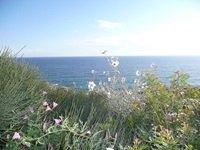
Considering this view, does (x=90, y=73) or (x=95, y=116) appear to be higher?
(x=95, y=116)

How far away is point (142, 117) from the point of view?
12.7 ft

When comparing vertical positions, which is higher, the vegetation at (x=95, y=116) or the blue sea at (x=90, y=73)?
the vegetation at (x=95, y=116)

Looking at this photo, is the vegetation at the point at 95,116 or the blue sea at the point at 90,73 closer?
the vegetation at the point at 95,116

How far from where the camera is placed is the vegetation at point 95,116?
2318 mm

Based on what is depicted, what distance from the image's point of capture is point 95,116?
12.0ft

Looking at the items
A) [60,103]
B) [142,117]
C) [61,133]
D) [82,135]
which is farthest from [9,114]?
[142,117]

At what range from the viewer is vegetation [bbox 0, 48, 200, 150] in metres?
2.32

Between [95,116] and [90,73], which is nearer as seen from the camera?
Result: [95,116]

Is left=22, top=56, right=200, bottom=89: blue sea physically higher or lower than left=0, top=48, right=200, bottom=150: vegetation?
lower

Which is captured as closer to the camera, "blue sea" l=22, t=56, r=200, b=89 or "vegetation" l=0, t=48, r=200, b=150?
"vegetation" l=0, t=48, r=200, b=150

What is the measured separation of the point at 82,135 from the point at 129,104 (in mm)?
2356

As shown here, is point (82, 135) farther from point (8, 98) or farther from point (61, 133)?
point (8, 98)

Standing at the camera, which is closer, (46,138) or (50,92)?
(46,138)

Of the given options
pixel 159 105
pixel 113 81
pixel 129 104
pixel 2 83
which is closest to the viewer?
pixel 2 83
